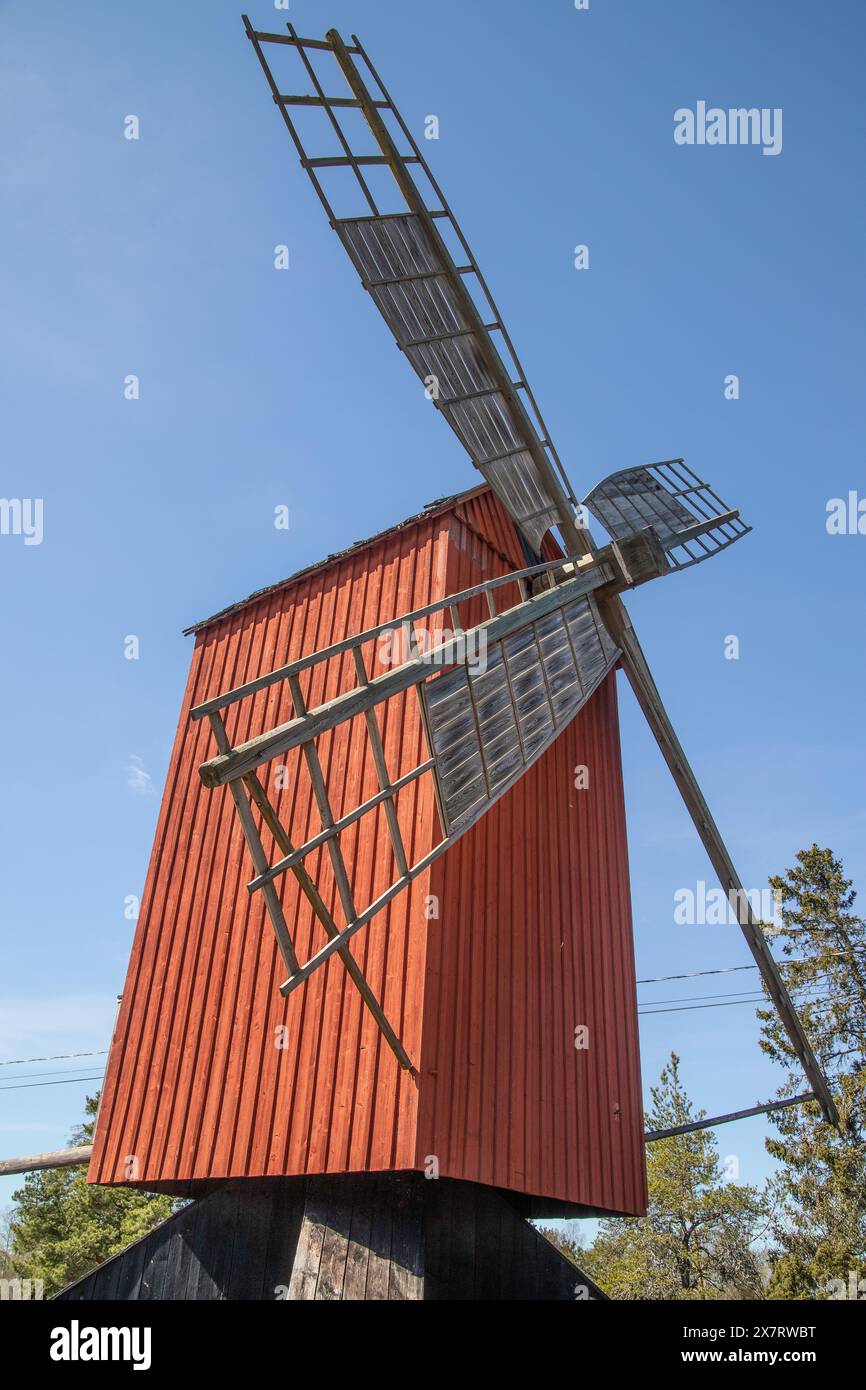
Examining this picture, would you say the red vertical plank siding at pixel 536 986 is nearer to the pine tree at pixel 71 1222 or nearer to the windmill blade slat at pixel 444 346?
the windmill blade slat at pixel 444 346

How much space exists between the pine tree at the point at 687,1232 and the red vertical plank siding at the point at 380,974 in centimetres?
2571

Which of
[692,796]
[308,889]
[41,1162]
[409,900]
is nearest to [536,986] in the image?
[409,900]

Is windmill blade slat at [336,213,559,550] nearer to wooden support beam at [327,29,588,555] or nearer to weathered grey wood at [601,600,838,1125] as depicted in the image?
wooden support beam at [327,29,588,555]

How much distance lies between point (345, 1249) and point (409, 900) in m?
2.76

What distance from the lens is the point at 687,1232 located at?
3388 cm

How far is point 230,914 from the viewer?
30.1ft

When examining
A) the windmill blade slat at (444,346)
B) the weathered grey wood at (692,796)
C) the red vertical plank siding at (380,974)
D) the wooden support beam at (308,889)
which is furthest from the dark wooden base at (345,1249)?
the windmill blade slat at (444,346)

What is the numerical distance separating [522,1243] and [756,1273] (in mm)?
29533

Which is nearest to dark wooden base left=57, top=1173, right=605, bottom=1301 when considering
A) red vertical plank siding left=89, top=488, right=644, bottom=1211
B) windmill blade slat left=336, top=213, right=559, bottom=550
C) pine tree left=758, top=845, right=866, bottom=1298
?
red vertical plank siding left=89, top=488, right=644, bottom=1211

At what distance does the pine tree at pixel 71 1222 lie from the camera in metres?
23.5

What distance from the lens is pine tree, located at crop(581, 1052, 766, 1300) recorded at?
31.8 m

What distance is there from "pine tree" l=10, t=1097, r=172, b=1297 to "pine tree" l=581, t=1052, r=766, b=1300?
16.6 m

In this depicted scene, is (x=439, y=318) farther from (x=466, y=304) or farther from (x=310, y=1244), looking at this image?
(x=310, y=1244)
